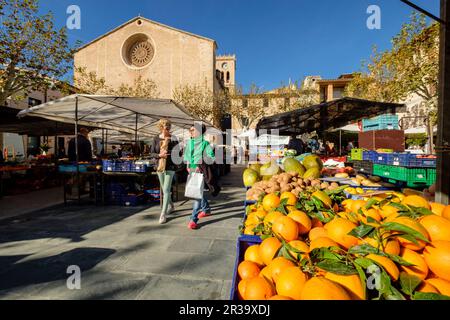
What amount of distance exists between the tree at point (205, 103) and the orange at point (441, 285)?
24.8 meters

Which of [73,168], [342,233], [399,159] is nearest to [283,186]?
[342,233]

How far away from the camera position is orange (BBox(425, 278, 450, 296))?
1028 millimetres

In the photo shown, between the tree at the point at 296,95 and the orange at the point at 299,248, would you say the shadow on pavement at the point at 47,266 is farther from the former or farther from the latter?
the tree at the point at 296,95

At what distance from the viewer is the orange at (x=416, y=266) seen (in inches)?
43.2

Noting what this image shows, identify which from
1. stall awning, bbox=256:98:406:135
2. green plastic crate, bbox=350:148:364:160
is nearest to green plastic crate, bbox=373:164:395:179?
green plastic crate, bbox=350:148:364:160

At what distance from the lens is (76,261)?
3182 mm

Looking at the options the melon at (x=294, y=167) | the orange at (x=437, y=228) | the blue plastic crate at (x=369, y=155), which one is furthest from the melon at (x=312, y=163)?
the blue plastic crate at (x=369, y=155)

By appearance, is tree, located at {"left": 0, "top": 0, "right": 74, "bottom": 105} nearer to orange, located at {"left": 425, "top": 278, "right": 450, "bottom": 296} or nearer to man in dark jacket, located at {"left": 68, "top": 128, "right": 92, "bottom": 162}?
man in dark jacket, located at {"left": 68, "top": 128, "right": 92, "bottom": 162}

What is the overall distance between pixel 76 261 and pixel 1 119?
8.51 m

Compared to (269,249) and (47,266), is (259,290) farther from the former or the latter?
(47,266)

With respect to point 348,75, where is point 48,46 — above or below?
below
